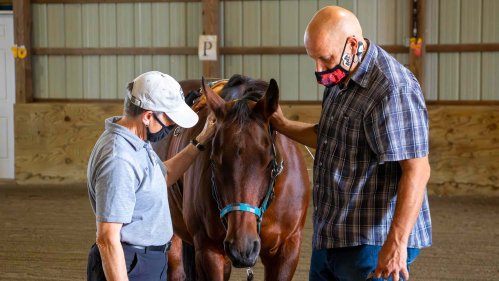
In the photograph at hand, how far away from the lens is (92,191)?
1600 mm

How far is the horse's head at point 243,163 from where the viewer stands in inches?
70.7

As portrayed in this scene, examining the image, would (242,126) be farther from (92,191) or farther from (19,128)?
(19,128)

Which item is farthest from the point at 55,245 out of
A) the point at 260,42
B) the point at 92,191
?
the point at 260,42

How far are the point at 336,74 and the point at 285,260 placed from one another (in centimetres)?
105

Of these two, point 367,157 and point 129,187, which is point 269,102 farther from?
point 129,187

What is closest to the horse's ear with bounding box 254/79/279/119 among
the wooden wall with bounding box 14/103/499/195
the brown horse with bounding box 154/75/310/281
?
the brown horse with bounding box 154/75/310/281

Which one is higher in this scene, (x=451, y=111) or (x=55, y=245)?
(x=451, y=111)

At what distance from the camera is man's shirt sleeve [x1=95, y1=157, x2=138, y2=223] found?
1.46m

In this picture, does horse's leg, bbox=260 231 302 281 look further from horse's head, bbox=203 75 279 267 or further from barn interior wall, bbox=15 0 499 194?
barn interior wall, bbox=15 0 499 194

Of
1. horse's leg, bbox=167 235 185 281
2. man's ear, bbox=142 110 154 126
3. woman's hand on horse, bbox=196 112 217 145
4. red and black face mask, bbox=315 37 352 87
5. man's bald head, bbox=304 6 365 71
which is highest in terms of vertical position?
man's bald head, bbox=304 6 365 71

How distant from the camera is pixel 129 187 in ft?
4.88

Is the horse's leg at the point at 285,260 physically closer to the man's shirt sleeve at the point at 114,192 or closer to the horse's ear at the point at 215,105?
the horse's ear at the point at 215,105

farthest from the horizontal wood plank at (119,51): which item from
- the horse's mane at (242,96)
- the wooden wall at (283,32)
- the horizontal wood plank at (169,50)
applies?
the horse's mane at (242,96)

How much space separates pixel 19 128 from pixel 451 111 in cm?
612
